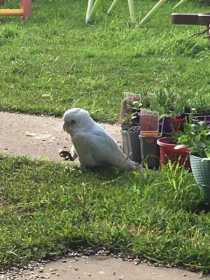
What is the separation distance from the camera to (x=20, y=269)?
349cm

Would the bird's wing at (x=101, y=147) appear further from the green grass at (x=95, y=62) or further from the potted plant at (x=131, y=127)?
the green grass at (x=95, y=62)

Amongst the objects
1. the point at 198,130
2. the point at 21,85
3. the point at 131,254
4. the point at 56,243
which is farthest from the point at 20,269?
the point at 21,85

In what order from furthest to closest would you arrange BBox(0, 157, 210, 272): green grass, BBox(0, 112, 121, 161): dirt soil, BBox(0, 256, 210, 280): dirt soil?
BBox(0, 112, 121, 161): dirt soil
BBox(0, 157, 210, 272): green grass
BBox(0, 256, 210, 280): dirt soil

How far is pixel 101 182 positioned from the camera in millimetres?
4633

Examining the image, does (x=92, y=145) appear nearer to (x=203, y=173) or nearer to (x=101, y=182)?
(x=101, y=182)

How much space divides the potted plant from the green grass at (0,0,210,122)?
192mm

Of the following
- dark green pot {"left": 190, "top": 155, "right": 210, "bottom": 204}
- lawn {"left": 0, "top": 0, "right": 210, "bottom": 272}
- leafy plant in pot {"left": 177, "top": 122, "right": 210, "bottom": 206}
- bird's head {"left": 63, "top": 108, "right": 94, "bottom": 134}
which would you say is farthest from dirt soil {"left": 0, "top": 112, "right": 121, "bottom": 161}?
dark green pot {"left": 190, "top": 155, "right": 210, "bottom": 204}

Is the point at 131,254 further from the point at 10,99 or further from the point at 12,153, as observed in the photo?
the point at 10,99

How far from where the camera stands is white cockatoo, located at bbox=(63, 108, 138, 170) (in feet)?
15.6

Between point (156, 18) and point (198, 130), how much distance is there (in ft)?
26.1

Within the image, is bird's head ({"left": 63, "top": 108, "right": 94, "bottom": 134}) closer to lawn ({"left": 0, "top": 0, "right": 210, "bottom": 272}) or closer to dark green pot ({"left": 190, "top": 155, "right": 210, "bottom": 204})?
lawn ({"left": 0, "top": 0, "right": 210, "bottom": 272})

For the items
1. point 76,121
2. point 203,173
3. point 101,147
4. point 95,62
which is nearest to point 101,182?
point 101,147

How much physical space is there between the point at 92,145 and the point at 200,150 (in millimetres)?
795

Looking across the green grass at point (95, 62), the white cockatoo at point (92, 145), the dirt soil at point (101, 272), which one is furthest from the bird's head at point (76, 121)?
the dirt soil at point (101, 272)
